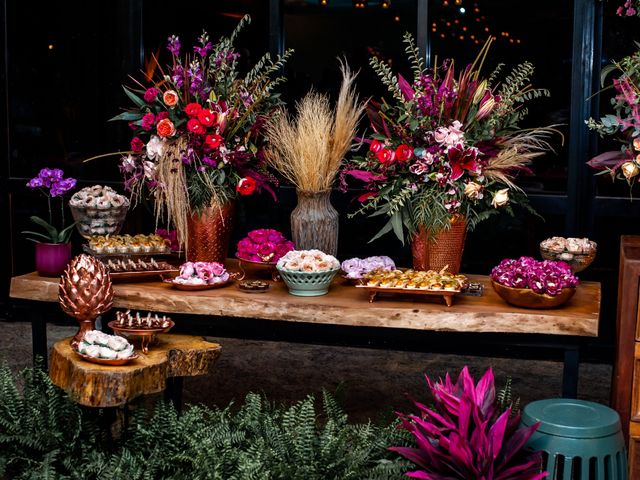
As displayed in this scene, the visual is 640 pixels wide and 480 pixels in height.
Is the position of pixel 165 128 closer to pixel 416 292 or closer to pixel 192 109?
pixel 192 109

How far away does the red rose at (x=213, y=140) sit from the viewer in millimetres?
3564

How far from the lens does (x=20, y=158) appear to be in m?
5.61

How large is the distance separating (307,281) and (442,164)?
0.68m

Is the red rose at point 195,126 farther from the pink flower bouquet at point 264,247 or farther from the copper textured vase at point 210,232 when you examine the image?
the pink flower bouquet at point 264,247

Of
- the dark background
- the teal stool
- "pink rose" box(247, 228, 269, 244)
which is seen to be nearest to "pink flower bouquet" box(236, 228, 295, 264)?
"pink rose" box(247, 228, 269, 244)

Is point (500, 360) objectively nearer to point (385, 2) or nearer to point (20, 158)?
point (385, 2)

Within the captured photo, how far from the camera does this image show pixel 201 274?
11.4 feet

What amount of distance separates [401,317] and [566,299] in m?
0.57

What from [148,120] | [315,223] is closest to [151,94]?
[148,120]

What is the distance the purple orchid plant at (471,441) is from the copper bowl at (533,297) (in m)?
0.47

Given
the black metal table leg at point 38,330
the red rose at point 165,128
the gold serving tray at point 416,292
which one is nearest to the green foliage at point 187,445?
the black metal table leg at point 38,330

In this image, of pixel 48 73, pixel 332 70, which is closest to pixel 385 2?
pixel 332 70

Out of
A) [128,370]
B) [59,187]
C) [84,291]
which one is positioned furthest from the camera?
[59,187]

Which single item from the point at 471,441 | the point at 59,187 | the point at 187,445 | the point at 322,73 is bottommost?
the point at 187,445
